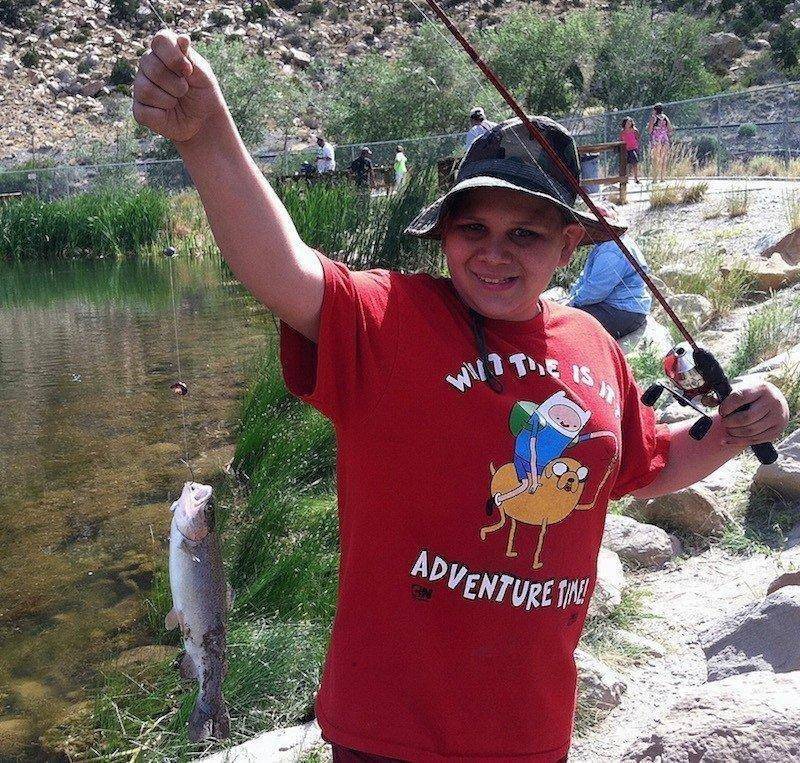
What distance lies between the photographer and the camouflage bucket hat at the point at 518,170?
1850mm

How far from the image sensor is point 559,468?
1800 mm

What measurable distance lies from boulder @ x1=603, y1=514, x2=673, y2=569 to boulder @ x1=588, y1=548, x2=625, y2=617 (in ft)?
0.82

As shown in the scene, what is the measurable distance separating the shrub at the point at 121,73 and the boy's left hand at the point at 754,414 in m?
80.4

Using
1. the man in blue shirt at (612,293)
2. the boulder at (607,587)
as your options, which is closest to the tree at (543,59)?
the man in blue shirt at (612,293)

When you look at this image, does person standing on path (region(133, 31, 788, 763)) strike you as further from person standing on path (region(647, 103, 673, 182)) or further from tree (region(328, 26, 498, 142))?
tree (region(328, 26, 498, 142))

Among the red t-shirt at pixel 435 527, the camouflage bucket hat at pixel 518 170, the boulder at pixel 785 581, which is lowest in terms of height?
the boulder at pixel 785 581

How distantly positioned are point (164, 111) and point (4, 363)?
11.8m

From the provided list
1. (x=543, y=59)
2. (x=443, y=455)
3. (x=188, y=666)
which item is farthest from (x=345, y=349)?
(x=543, y=59)

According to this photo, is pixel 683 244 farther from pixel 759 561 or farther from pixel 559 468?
pixel 559 468

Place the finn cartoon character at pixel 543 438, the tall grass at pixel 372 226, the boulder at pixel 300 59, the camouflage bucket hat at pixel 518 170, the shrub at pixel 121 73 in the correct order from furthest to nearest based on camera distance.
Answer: the boulder at pixel 300 59 → the shrub at pixel 121 73 → the tall grass at pixel 372 226 → the camouflage bucket hat at pixel 518 170 → the finn cartoon character at pixel 543 438

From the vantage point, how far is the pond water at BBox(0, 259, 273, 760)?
5.05 m

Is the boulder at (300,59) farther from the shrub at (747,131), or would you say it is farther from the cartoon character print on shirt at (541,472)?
the cartoon character print on shirt at (541,472)

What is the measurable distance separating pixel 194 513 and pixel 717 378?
153cm

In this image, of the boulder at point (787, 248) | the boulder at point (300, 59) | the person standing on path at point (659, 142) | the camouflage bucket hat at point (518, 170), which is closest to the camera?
the camouflage bucket hat at point (518, 170)
